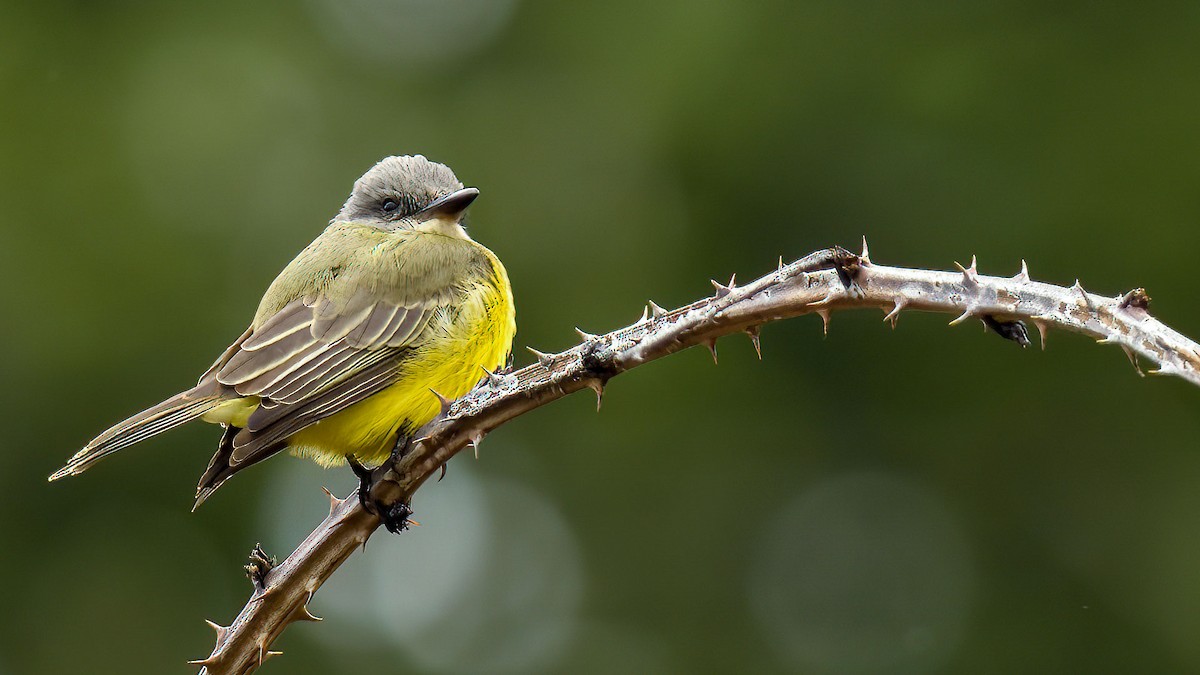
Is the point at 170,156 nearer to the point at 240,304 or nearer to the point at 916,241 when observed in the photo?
the point at 240,304

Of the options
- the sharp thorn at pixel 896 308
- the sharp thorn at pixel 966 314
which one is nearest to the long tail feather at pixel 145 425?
the sharp thorn at pixel 896 308

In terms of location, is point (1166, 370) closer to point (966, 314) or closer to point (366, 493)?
point (966, 314)

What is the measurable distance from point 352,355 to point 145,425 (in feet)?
3.13

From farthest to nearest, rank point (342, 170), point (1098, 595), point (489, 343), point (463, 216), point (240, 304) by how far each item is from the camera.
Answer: point (342, 170), point (240, 304), point (1098, 595), point (463, 216), point (489, 343)

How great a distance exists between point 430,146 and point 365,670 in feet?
14.1

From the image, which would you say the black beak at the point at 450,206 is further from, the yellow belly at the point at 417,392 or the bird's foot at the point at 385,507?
the bird's foot at the point at 385,507

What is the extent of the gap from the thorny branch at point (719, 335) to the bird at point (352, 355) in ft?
3.72

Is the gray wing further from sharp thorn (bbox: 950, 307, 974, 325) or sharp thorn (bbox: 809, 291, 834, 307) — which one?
sharp thorn (bbox: 950, 307, 974, 325)

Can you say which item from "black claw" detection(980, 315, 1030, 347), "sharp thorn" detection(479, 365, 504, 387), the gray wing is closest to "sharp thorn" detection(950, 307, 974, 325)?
"black claw" detection(980, 315, 1030, 347)

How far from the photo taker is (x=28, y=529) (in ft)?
34.0

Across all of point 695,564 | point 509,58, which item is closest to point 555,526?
point 695,564

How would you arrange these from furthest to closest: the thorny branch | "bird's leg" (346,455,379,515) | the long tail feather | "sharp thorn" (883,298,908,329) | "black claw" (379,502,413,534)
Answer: "black claw" (379,502,413,534), the long tail feather, "bird's leg" (346,455,379,515), "sharp thorn" (883,298,908,329), the thorny branch

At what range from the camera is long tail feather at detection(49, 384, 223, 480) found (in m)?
4.00

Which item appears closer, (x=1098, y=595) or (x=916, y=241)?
(x=1098, y=595)
